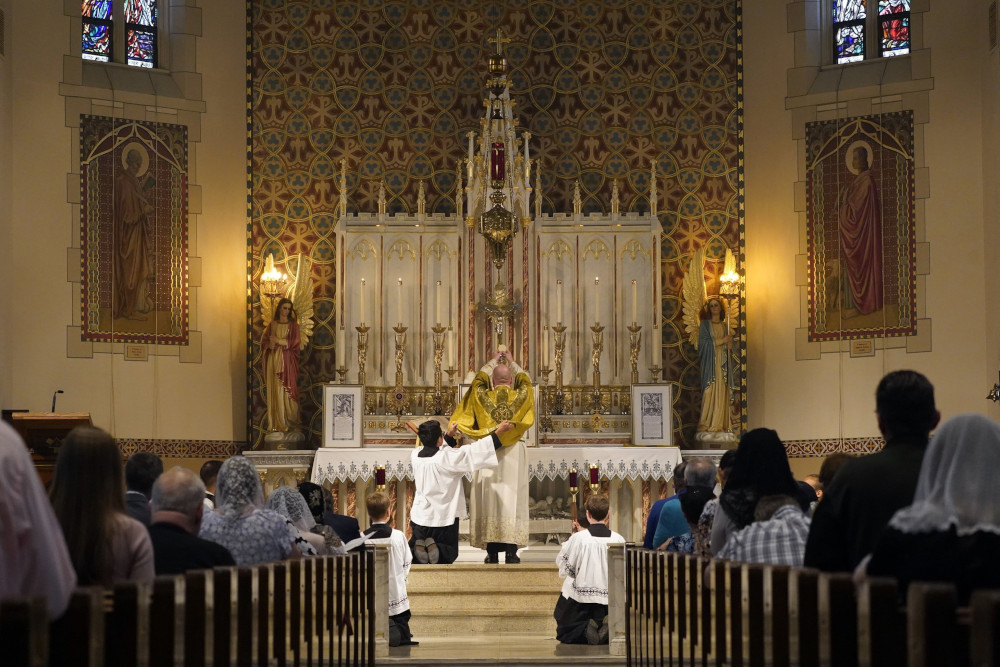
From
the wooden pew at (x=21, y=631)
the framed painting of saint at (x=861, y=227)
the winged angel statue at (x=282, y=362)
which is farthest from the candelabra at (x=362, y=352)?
the wooden pew at (x=21, y=631)

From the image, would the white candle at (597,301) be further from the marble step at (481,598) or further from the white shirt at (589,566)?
the white shirt at (589,566)

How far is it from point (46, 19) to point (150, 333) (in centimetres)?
346

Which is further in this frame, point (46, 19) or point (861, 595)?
point (46, 19)

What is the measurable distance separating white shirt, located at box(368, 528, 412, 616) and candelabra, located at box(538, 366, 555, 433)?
440 centimetres

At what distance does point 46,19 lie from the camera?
14.4 m

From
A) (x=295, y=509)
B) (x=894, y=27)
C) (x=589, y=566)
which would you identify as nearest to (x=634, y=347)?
(x=894, y=27)

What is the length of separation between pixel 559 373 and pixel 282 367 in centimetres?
297

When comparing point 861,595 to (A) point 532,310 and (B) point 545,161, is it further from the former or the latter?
(B) point 545,161

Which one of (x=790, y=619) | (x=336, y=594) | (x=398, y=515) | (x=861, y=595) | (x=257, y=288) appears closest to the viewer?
(x=861, y=595)

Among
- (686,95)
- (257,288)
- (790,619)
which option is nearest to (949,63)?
(686,95)

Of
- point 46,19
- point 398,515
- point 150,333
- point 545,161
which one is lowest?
point 398,515

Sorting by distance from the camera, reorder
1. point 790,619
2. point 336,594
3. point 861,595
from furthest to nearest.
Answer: point 336,594, point 790,619, point 861,595

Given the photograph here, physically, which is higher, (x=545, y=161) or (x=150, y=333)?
(x=545, y=161)

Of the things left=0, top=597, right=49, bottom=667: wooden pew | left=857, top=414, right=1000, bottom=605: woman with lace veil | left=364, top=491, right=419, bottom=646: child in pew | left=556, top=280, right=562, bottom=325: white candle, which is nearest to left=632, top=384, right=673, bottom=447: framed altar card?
left=556, top=280, right=562, bottom=325: white candle
